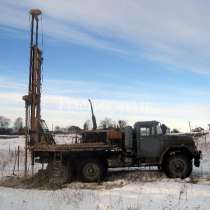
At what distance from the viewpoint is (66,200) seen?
46.4ft

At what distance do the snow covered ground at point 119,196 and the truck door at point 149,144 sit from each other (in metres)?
1.36

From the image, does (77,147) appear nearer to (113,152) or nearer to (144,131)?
(113,152)

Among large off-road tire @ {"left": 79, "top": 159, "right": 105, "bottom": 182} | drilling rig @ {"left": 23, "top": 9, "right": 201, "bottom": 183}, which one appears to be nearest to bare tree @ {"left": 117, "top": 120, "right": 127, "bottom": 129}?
drilling rig @ {"left": 23, "top": 9, "right": 201, "bottom": 183}

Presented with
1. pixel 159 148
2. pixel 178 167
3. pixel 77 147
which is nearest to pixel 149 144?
pixel 159 148

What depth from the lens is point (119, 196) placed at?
1466 cm

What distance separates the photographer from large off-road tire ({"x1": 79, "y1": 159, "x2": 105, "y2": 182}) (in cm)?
1897

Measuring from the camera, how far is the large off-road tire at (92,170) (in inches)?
747

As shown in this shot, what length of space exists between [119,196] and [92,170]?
4.49 metres

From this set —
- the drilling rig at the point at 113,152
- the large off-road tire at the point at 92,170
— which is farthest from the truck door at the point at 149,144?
the large off-road tire at the point at 92,170

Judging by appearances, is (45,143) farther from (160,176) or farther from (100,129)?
(160,176)

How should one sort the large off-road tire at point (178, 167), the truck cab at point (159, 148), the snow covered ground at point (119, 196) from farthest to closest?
1. the truck cab at point (159, 148)
2. the large off-road tire at point (178, 167)
3. the snow covered ground at point (119, 196)

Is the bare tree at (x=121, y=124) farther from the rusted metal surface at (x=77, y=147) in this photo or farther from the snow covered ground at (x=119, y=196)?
the snow covered ground at (x=119, y=196)

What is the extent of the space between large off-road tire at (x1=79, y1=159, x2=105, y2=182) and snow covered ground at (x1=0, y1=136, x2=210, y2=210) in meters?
0.58

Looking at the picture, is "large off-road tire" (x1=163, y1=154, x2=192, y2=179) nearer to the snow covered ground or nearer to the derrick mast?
the snow covered ground
